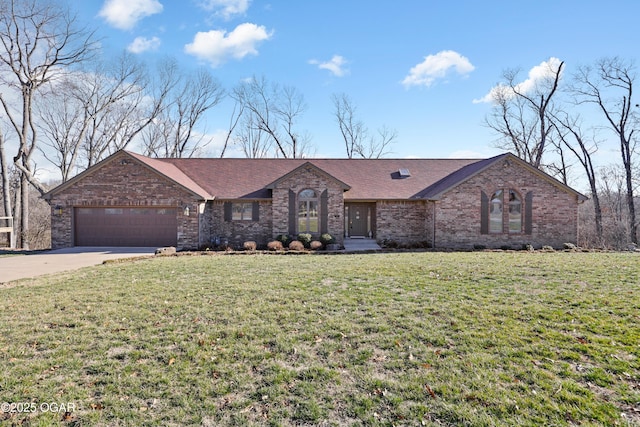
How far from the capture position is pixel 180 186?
54.5 ft

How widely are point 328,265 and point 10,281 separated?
8719 millimetres

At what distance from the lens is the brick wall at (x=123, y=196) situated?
1677 cm

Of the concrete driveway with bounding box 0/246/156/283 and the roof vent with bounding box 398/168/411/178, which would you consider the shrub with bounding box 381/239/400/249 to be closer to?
the roof vent with bounding box 398/168/411/178

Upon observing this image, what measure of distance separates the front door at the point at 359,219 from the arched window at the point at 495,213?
6.69 meters

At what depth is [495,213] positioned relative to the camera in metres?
17.6

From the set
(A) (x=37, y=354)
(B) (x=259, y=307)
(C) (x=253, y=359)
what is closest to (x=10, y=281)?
(A) (x=37, y=354)

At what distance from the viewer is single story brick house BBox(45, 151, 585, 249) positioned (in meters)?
16.9

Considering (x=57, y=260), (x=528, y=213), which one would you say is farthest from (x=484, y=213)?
(x=57, y=260)

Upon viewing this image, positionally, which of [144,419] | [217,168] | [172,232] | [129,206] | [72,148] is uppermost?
[72,148]

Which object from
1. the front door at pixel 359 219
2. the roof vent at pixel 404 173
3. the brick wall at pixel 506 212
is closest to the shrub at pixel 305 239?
the front door at pixel 359 219

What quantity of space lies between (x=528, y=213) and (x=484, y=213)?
2236 mm

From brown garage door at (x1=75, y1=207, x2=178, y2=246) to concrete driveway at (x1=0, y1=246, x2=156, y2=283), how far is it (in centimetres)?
66

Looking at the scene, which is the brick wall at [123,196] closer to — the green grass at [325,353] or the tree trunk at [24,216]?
the tree trunk at [24,216]

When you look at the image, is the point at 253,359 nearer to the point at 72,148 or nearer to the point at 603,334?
the point at 603,334
